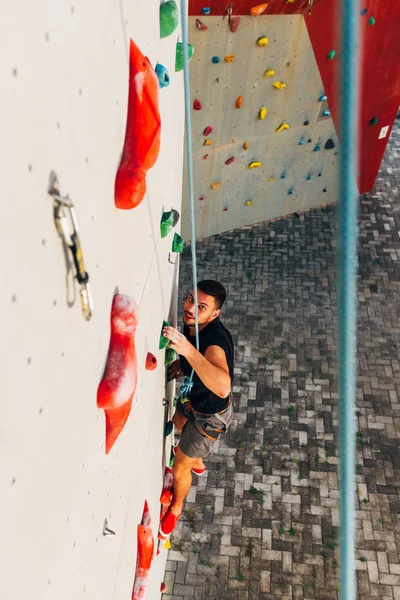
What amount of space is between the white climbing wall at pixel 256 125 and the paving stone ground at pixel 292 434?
46 cm

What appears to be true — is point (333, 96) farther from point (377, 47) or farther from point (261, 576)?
point (261, 576)

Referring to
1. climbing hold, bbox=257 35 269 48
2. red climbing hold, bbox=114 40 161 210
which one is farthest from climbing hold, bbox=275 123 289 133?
red climbing hold, bbox=114 40 161 210

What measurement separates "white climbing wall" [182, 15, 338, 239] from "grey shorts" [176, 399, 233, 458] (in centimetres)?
351

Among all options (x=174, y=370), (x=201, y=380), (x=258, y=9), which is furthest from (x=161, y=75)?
(x=258, y=9)

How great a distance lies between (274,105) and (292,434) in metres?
3.65

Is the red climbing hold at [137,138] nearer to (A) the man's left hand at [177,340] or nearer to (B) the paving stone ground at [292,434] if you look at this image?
(A) the man's left hand at [177,340]

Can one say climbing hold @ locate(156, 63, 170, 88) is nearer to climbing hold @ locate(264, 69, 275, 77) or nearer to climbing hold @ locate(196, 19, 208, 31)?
climbing hold @ locate(196, 19, 208, 31)

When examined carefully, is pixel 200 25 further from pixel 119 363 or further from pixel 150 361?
pixel 119 363

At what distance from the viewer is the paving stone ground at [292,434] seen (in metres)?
3.91

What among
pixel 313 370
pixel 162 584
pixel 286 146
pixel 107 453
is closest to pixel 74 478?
pixel 107 453

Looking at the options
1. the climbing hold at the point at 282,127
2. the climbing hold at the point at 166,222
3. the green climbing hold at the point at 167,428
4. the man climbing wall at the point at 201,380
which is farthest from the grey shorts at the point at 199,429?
the climbing hold at the point at 282,127

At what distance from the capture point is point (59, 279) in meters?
0.92

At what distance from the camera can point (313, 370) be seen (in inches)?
210

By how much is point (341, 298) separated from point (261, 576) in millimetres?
3797
